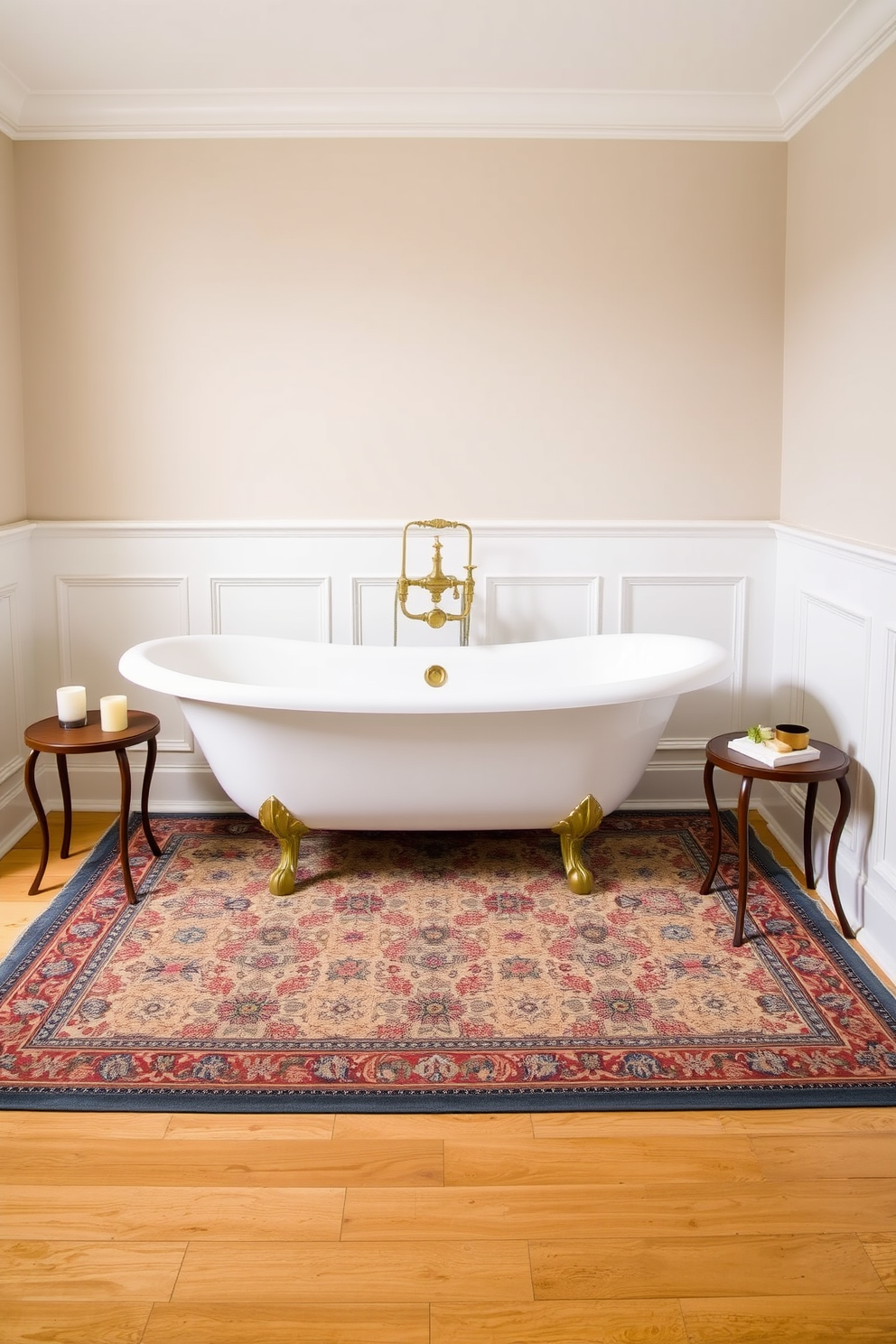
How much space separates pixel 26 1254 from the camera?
177 centimetres

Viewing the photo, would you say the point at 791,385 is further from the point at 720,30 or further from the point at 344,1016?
the point at 344,1016

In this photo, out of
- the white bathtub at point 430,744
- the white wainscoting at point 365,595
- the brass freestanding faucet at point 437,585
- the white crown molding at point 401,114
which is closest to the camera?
the white bathtub at point 430,744

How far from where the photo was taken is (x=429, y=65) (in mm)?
3268

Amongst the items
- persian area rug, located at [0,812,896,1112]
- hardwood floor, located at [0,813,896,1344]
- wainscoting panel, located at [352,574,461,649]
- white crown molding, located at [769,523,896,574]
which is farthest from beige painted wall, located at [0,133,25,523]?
white crown molding, located at [769,523,896,574]

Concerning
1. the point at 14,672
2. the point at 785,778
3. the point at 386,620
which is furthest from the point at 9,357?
the point at 785,778

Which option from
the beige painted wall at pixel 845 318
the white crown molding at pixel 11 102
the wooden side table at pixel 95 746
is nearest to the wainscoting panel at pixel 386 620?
→ the wooden side table at pixel 95 746

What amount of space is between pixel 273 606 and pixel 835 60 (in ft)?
7.99

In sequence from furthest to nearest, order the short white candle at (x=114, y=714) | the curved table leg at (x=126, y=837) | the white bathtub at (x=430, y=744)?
the short white candle at (x=114, y=714)
the curved table leg at (x=126, y=837)
the white bathtub at (x=430, y=744)

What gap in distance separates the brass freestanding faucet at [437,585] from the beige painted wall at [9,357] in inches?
53.8

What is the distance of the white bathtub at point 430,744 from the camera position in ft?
9.42

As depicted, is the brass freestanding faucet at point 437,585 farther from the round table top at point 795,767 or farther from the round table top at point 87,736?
the round table top at point 795,767

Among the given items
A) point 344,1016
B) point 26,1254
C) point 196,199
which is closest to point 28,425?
point 196,199

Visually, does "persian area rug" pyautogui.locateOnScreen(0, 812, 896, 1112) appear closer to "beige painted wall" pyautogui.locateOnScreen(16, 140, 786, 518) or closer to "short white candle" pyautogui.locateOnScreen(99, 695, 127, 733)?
"short white candle" pyautogui.locateOnScreen(99, 695, 127, 733)

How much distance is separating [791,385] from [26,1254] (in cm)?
332
